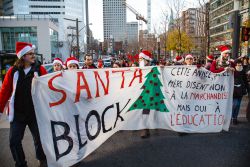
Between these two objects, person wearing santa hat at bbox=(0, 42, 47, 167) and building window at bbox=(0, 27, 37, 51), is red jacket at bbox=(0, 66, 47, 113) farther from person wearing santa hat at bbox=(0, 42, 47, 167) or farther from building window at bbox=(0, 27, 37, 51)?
building window at bbox=(0, 27, 37, 51)

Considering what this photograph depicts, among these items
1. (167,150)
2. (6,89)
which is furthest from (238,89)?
(6,89)

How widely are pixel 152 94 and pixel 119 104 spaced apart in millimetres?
748

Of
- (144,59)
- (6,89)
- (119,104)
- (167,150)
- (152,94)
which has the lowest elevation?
(167,150)

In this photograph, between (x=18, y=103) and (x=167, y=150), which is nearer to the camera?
(x=18, y=103)

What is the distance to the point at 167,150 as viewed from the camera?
4375 millimetres

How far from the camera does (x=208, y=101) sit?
190 inches

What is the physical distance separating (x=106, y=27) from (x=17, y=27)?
108 meters

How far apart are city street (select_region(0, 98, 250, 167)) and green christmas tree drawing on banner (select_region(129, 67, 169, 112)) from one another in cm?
71

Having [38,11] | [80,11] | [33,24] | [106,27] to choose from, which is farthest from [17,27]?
[106,27]

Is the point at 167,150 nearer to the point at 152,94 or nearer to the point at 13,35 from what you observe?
the point at 152,94

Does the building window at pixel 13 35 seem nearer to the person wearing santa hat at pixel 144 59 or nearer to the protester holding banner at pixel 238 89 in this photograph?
the person wearing santa hat at pixel 144 59

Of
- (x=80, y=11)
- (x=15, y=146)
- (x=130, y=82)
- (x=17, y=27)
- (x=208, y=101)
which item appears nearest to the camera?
(x=15, y=146)

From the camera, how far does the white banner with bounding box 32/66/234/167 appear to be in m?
3.46

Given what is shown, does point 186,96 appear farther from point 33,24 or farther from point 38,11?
point 38,11
